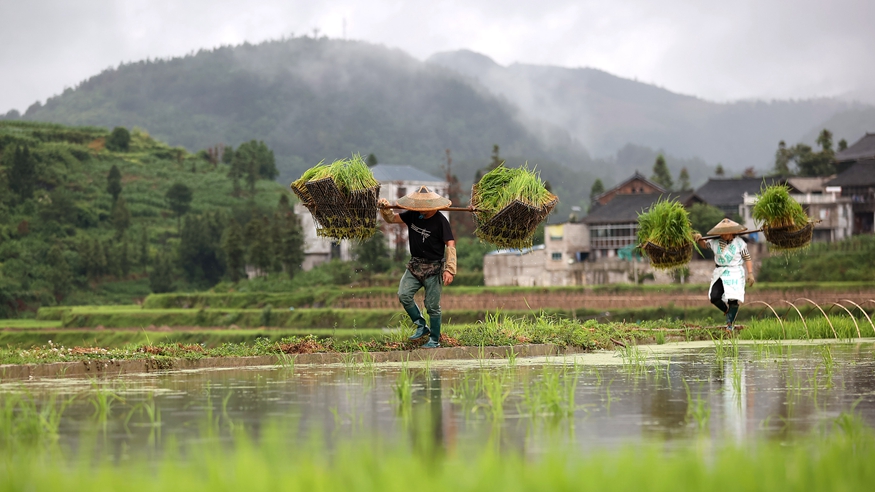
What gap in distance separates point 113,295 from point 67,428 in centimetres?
7755

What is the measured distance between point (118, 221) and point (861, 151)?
65728 millimetres

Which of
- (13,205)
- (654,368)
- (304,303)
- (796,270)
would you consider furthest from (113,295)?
(654,368)

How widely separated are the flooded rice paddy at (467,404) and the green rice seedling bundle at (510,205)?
279 centimetres

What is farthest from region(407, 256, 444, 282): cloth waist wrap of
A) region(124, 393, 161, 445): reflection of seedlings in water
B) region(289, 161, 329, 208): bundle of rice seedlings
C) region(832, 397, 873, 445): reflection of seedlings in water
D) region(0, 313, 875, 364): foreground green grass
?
region(832, 397, 873, 445): reflection of seedlings in water

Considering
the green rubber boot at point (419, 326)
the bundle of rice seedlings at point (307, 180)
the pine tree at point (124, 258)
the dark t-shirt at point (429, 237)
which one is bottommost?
the green rubber boot at point (419, 326)

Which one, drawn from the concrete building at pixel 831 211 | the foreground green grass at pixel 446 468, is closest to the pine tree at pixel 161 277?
the concrete building at pixel 831 211

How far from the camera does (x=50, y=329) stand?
185 ft

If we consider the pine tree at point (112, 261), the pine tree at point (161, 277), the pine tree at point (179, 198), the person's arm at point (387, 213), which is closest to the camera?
the person's arm at point (387, 213)

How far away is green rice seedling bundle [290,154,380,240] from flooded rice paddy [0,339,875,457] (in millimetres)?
→ 2633

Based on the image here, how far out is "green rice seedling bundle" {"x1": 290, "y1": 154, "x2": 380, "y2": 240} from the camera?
1161 cm

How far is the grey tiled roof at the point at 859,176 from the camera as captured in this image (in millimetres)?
70200

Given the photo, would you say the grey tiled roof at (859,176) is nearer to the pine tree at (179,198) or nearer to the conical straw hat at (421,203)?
the pine tree at (179,198)

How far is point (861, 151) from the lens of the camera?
79.1 meters

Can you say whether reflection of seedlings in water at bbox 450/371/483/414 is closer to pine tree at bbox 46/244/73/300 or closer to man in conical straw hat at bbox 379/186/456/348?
man in conical straw hat at bbox 379/186/456/348
